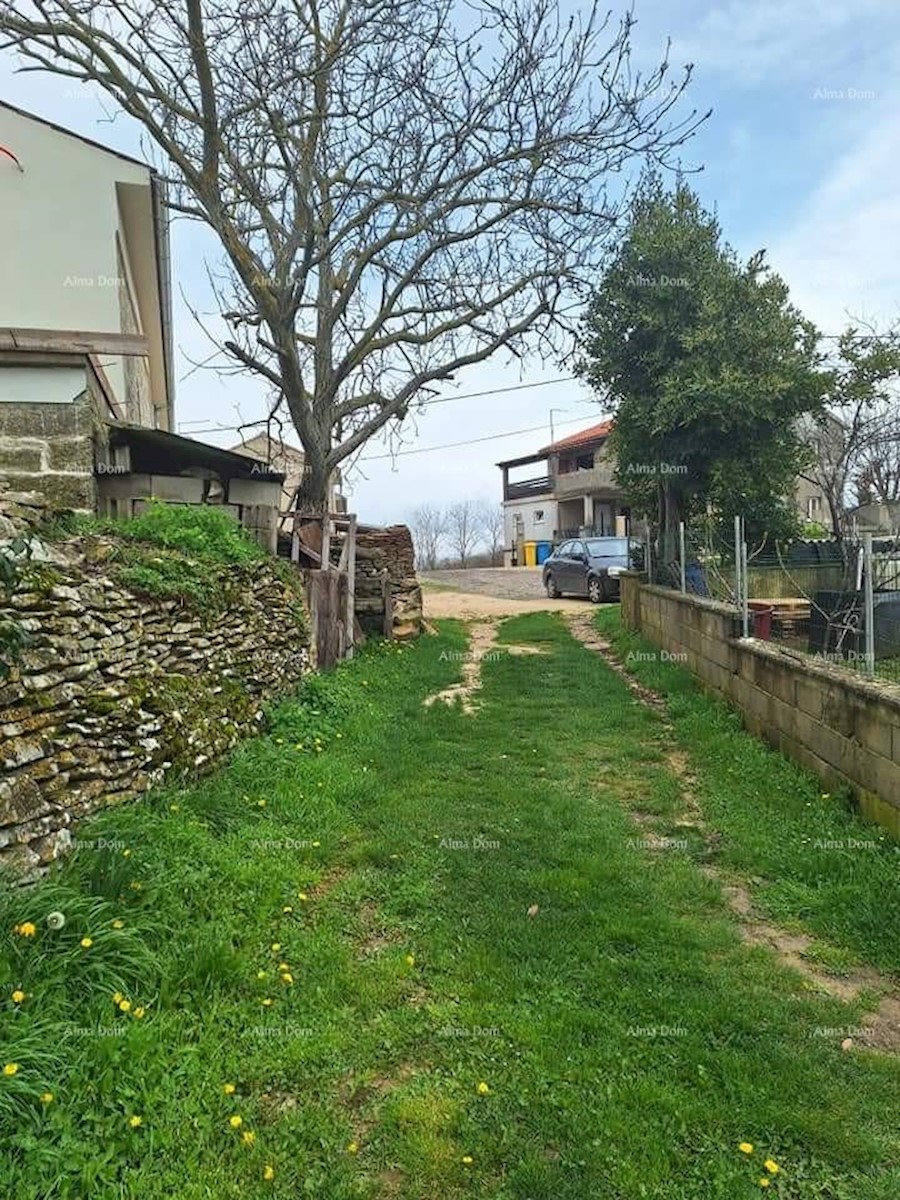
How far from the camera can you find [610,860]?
4160 millimetres

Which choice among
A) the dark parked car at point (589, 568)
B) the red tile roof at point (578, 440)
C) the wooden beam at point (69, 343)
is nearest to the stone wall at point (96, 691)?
the wooden beam at point (69, 343)

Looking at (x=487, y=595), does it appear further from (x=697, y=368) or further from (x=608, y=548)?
(x=697, y=368)

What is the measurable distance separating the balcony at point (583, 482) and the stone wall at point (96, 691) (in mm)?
27564

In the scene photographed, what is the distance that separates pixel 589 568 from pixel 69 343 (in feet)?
45.0

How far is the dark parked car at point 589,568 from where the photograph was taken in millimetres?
17562

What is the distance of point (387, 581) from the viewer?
12.0 meters

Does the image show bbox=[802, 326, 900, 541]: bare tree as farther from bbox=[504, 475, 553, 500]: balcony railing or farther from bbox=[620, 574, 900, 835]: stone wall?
bbox=[504, 475, 553, 500]: balcony railing

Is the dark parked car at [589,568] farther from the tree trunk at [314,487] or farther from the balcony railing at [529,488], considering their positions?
the balcony railing at [529,488]

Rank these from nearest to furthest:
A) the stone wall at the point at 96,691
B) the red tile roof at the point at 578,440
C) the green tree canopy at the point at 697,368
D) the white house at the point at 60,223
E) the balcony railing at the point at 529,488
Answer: the stone wall at the point at 96,691 < the white house at the point at 60,223 < the green tree canopy at the point at 697,368 < the red tile roof at the point at 578,440 < the balcony railing at the point at 529,488

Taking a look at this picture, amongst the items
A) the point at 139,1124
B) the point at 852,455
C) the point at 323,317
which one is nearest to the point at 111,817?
the point at 139,1124

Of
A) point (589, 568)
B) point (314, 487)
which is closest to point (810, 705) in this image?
point (314, 487)

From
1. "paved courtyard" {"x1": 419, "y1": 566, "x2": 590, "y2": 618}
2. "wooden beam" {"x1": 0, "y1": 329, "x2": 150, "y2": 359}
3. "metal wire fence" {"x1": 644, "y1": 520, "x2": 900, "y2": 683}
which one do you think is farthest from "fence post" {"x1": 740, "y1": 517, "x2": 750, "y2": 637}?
"paved courtyard" {"x1": 419, "y1": 566, "x2": 590, "y2": 618}

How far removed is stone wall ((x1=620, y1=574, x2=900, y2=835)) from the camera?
4.17m

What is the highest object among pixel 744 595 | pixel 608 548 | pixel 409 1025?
pixel 608 548
